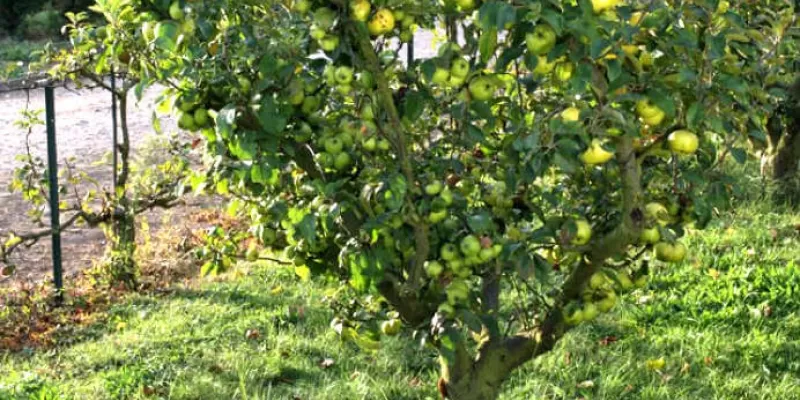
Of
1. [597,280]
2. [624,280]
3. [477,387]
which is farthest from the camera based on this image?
[477,387]

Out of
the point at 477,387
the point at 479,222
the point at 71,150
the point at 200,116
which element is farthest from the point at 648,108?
the point at 71,150

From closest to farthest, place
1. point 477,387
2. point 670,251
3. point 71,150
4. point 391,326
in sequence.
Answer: point 670,251
point 391,326
point 477,387
point 71,150

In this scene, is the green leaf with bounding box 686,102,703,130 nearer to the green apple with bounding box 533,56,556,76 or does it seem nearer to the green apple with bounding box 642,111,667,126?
the green apple with bounding box 642,111,667,126

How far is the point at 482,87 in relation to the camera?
2162 mm

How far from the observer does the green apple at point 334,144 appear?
217 centimetres

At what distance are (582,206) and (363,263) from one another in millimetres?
696

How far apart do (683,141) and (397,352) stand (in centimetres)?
231

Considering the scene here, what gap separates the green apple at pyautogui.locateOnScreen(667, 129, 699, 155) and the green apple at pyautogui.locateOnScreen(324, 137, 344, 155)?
73 centimetres

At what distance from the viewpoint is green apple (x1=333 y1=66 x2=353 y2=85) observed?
6.68 ft

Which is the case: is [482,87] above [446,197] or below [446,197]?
above

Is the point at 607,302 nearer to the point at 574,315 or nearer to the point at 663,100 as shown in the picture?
the point at 574,315

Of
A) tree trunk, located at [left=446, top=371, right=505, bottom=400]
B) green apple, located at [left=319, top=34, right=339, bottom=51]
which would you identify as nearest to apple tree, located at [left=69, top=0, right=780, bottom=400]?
green apple, located at [left=319, top=34, right=339, bottom=51]

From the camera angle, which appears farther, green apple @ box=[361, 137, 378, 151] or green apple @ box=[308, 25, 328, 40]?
green apple @ box=[361, 137, 378, 151]

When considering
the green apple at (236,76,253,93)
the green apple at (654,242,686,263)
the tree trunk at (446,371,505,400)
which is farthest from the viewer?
the tree trunk at (446,371,505,400)
